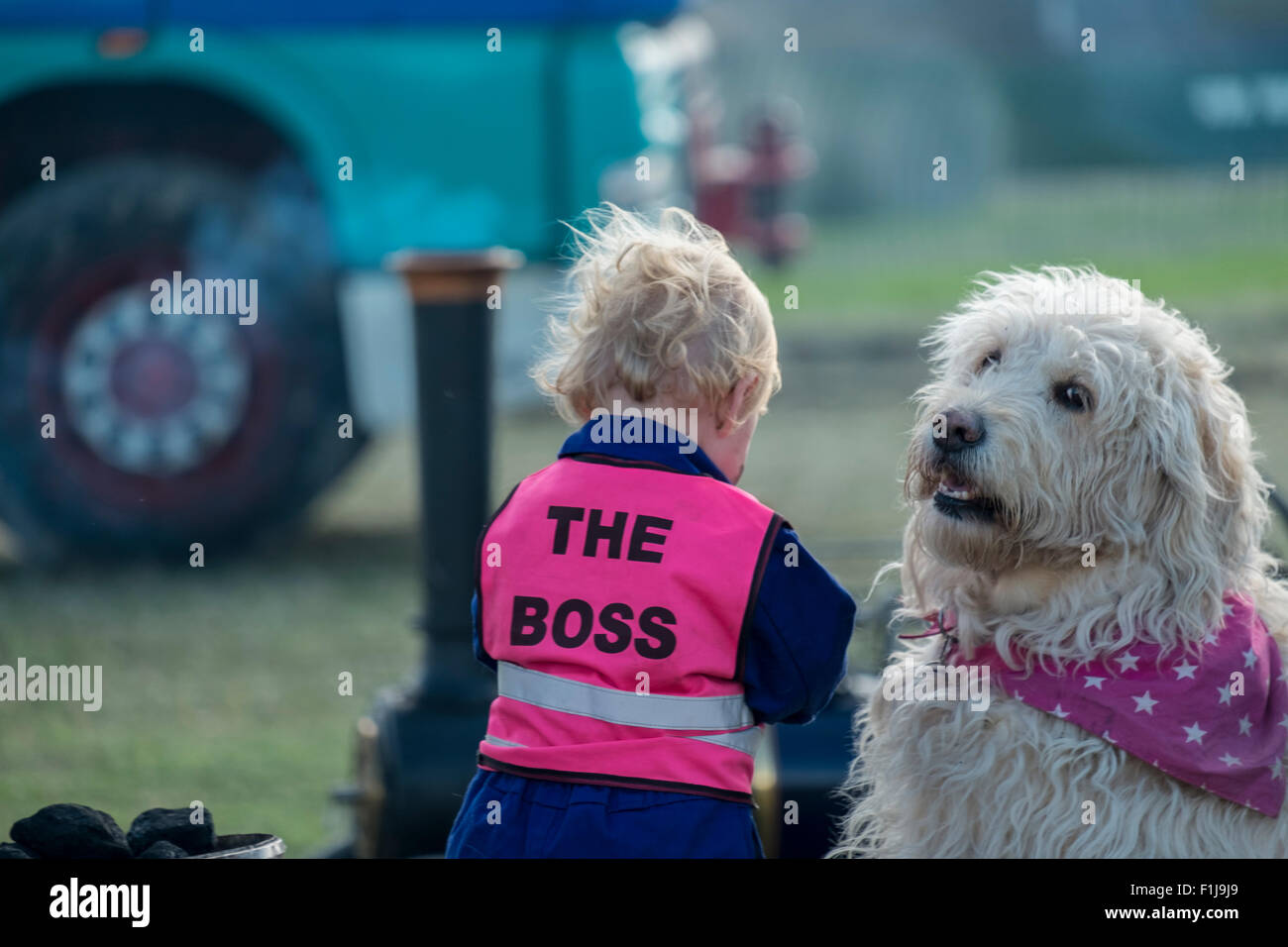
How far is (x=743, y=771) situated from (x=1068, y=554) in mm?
674

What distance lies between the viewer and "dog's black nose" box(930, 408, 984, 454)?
2.54m

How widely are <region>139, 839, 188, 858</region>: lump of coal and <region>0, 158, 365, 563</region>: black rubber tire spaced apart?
13.6ft

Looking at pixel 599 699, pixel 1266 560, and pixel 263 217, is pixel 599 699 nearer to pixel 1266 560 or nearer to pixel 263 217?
pixel 1266 560

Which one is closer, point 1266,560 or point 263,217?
point 1266,560

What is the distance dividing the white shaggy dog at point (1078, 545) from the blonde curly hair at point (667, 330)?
0.35 metres

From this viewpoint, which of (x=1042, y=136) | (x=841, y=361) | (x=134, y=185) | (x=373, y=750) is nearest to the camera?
(x=373, y=750)

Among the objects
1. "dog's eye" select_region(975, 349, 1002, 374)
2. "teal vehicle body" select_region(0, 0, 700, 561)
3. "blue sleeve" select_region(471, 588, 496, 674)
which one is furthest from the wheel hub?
"dog's eye" select_region(975, 349, 1002, 374)

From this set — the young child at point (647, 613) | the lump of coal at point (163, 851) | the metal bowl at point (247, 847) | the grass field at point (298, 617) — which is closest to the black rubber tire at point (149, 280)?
the grass field at point (298, 617)

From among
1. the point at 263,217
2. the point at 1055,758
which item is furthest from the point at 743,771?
the point at 263,217

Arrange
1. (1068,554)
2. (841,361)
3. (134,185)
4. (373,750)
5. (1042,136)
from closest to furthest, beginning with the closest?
(1068,554) → (373,750) → (134,185) → (841,361) → (1042,136)

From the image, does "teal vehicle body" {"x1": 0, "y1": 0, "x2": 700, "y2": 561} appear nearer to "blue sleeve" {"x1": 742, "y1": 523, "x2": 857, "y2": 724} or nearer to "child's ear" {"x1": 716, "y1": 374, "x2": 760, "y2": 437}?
"child's ear" {"x1": 716, "y1": 374, "x2": 760, "y2": 437}

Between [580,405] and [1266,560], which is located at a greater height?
[580,405]

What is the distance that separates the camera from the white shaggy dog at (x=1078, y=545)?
100 inches
